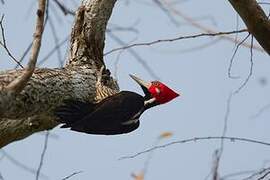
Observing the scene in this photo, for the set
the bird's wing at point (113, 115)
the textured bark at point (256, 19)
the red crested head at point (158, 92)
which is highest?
the textured bark at point (256, 19)

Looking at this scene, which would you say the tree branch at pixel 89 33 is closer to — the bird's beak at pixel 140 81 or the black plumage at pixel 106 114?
the bird's beak at pixel 140 81

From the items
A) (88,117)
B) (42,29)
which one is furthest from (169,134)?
(42,29)

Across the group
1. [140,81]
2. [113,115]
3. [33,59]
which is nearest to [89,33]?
[140,81]

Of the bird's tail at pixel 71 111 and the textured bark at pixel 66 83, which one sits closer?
the textured bark at pixel 66 83

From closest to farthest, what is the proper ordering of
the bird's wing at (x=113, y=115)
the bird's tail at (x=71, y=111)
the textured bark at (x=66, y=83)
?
1. the textured bark at (x=66, y=83)
2. the bird's tail at (x=71, y=111)
3. the bird's wing at (x=113, y=115)

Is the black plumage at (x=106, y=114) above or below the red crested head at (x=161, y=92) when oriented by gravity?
below

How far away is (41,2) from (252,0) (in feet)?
3.05

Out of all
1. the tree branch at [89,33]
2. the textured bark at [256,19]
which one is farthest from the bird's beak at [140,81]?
the textured bark at [256,19]

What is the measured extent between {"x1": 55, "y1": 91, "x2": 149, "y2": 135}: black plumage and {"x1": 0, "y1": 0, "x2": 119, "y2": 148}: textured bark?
5 centimetres

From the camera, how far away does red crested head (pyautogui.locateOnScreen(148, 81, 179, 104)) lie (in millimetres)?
3109

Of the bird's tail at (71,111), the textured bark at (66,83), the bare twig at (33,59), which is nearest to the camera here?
the bare twig at (33,59)

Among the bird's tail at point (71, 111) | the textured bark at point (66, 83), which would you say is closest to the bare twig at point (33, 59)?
the textured bark at point (66, 83)

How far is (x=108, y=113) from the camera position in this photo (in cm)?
281

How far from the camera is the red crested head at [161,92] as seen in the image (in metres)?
3.11
